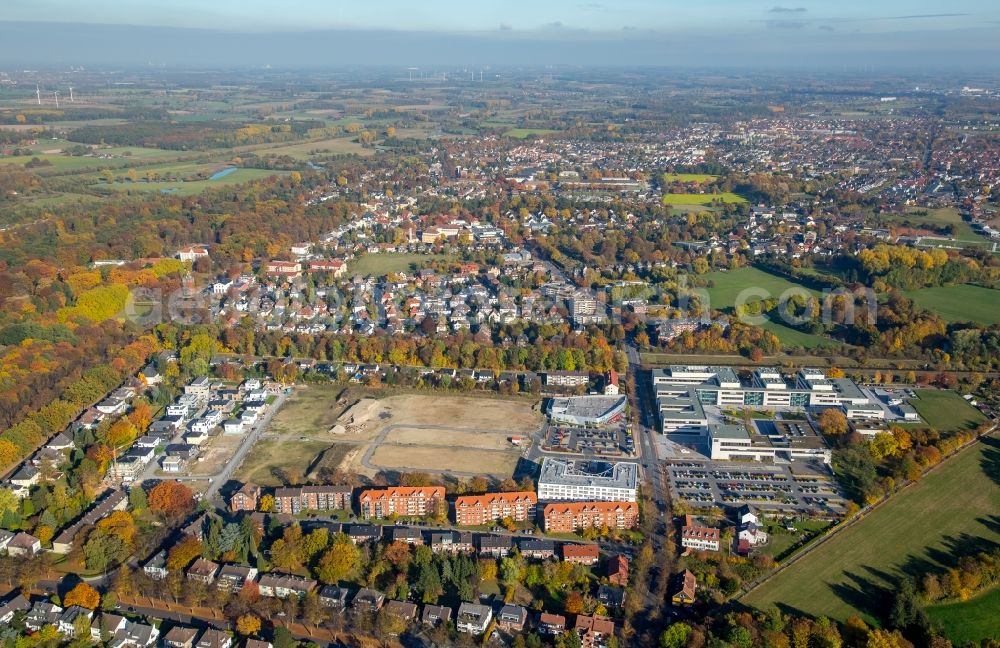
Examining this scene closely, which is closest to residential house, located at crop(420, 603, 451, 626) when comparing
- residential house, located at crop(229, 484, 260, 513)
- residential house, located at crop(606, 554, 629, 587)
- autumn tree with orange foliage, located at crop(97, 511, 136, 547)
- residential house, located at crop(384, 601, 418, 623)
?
residential house, located at crop(384, 601, 418, 623)

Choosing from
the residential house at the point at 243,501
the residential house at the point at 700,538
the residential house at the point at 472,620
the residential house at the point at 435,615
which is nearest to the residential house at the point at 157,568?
the residential house at the point at 243,501

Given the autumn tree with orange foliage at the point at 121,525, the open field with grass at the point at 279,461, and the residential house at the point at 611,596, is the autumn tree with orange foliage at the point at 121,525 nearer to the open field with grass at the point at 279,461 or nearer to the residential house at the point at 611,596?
the open field with grass at the point at 279,461

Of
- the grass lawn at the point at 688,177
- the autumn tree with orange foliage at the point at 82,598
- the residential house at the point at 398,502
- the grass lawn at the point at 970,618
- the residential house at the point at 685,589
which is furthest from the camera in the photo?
the grass lawn at the point at 688,177

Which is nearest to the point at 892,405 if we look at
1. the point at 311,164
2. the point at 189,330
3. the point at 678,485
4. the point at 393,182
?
the point at 678,485

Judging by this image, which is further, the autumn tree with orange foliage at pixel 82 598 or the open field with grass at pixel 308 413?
the open field with grass at pixel 308 413

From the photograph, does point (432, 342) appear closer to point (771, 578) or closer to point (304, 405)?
point (304, 405)

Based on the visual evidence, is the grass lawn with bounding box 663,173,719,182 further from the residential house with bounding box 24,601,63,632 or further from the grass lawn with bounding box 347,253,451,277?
the residential house with bounding box 24,601,63,632

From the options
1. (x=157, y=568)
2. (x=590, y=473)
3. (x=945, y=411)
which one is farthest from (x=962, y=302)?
(x=157, y=568)
